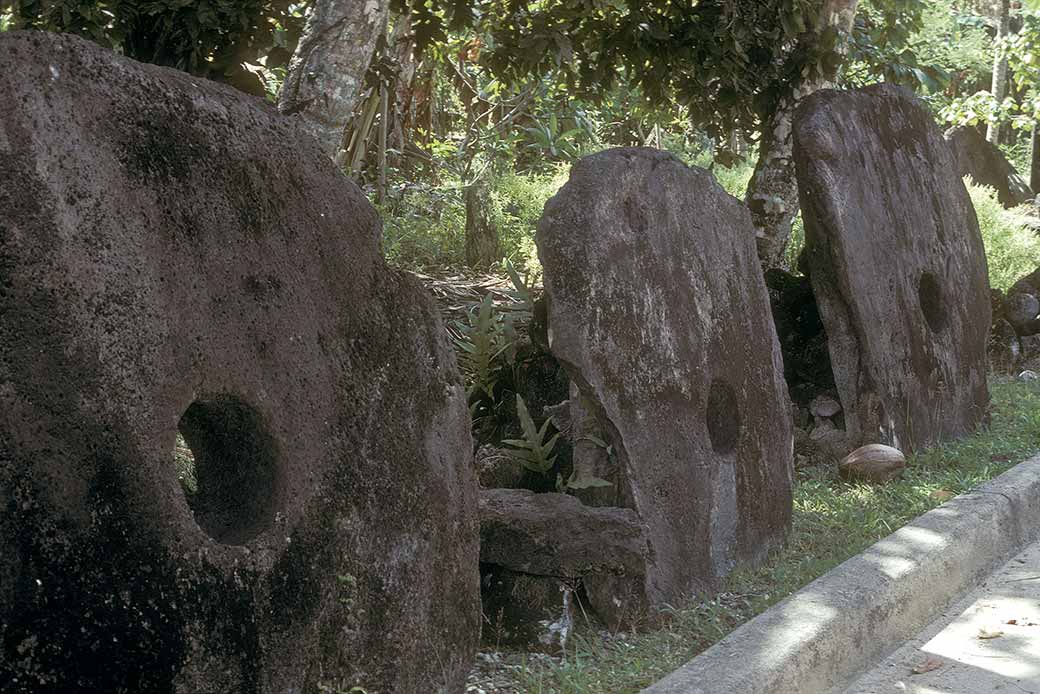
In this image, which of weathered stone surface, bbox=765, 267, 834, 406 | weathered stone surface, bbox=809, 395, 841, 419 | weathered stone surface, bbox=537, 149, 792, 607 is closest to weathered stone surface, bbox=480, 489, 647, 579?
weathered stone surface, bbox=537, 149, 792, 607

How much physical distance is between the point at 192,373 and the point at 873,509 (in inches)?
132

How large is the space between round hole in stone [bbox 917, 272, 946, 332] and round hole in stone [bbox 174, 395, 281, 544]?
15.2 ft

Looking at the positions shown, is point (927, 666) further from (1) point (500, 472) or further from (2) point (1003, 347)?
(2) point (1003, 347)

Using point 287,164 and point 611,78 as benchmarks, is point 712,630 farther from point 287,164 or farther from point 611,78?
point 611,78

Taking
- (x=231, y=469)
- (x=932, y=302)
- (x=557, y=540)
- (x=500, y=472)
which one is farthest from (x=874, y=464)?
(x=231, y=469)

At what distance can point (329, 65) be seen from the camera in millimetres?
5066

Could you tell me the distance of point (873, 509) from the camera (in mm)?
5273

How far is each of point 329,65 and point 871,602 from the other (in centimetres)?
286

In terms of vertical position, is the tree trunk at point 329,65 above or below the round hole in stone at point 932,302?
above

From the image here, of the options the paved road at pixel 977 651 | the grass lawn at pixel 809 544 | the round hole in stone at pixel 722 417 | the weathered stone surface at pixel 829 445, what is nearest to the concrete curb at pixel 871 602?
the paved road at pixel 977 651

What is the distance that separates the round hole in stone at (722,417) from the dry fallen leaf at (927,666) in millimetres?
1075

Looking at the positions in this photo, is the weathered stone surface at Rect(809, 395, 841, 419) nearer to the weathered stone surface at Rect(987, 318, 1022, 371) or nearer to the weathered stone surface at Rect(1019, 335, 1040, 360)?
the weathered stone surface at Rect(987, 318, 1022, 371)

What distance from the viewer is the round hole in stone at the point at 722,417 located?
4.79 m

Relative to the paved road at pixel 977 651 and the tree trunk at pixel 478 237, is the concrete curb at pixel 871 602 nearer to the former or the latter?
the paved road at pixel 977 651
